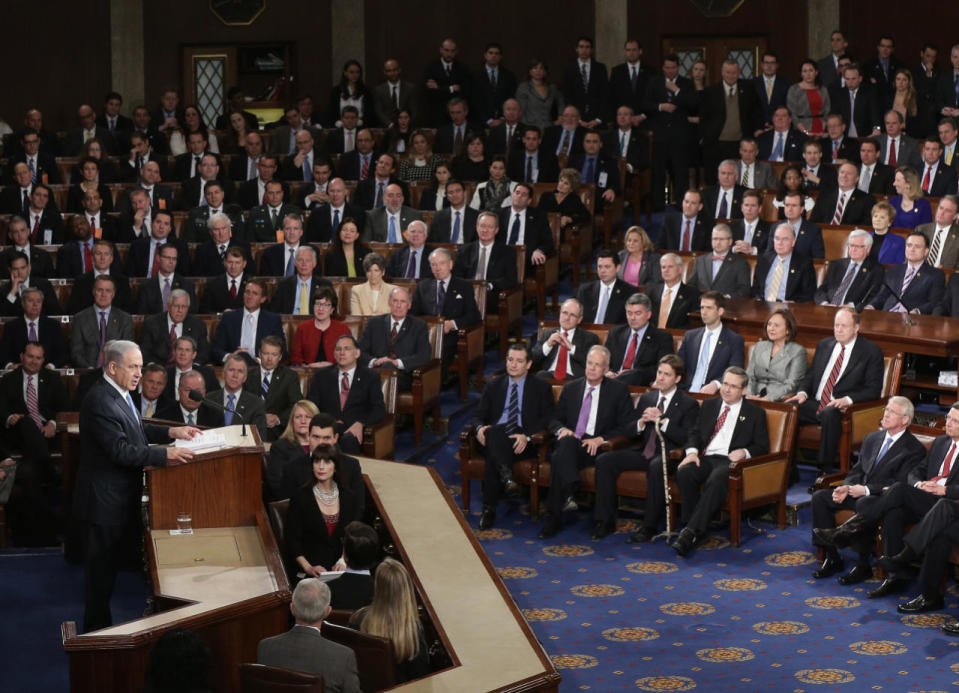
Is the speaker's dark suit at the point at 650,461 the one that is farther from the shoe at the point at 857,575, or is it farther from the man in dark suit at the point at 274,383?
the man in dark suit at the point at 274,383

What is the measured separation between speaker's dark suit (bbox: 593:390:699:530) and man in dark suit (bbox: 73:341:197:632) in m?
2.49

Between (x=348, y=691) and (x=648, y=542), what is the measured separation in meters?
3.12

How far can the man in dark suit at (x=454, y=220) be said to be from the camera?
9977 millimetres

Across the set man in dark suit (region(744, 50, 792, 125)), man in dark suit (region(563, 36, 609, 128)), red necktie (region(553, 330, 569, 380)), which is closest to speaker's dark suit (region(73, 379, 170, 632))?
red necktie (region(553, 330, 569, 380))

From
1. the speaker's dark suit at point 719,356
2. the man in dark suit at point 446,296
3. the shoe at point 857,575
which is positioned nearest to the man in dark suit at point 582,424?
the speaker's dark suit at point 719,356

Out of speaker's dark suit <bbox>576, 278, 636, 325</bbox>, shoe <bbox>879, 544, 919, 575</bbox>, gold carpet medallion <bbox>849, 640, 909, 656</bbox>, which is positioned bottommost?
gold carpet medallion <bbox>849, 640, 909, 656</bbox>

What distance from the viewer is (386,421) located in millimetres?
7582

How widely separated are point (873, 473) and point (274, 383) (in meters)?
3.15

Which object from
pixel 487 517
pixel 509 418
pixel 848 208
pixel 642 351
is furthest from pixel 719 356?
pixel 848 208

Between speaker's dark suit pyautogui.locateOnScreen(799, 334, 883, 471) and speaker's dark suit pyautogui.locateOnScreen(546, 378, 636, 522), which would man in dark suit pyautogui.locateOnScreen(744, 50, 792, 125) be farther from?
speaker's dark suit pyautogui.locateOnScreen(546, 378, 636, 522)

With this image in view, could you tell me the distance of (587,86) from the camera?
40.1ft

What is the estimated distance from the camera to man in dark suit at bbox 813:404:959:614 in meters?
5.95

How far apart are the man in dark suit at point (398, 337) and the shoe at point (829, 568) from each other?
2.76 m

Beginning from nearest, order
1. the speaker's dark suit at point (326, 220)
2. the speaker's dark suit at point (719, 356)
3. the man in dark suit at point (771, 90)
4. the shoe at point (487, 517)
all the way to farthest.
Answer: the shoe at point (487, 517)
the speaker's dark suit at point (719, 356)
the speaker's dark suit at point (326, 220)
the man in dark suit at point (771, 90)
